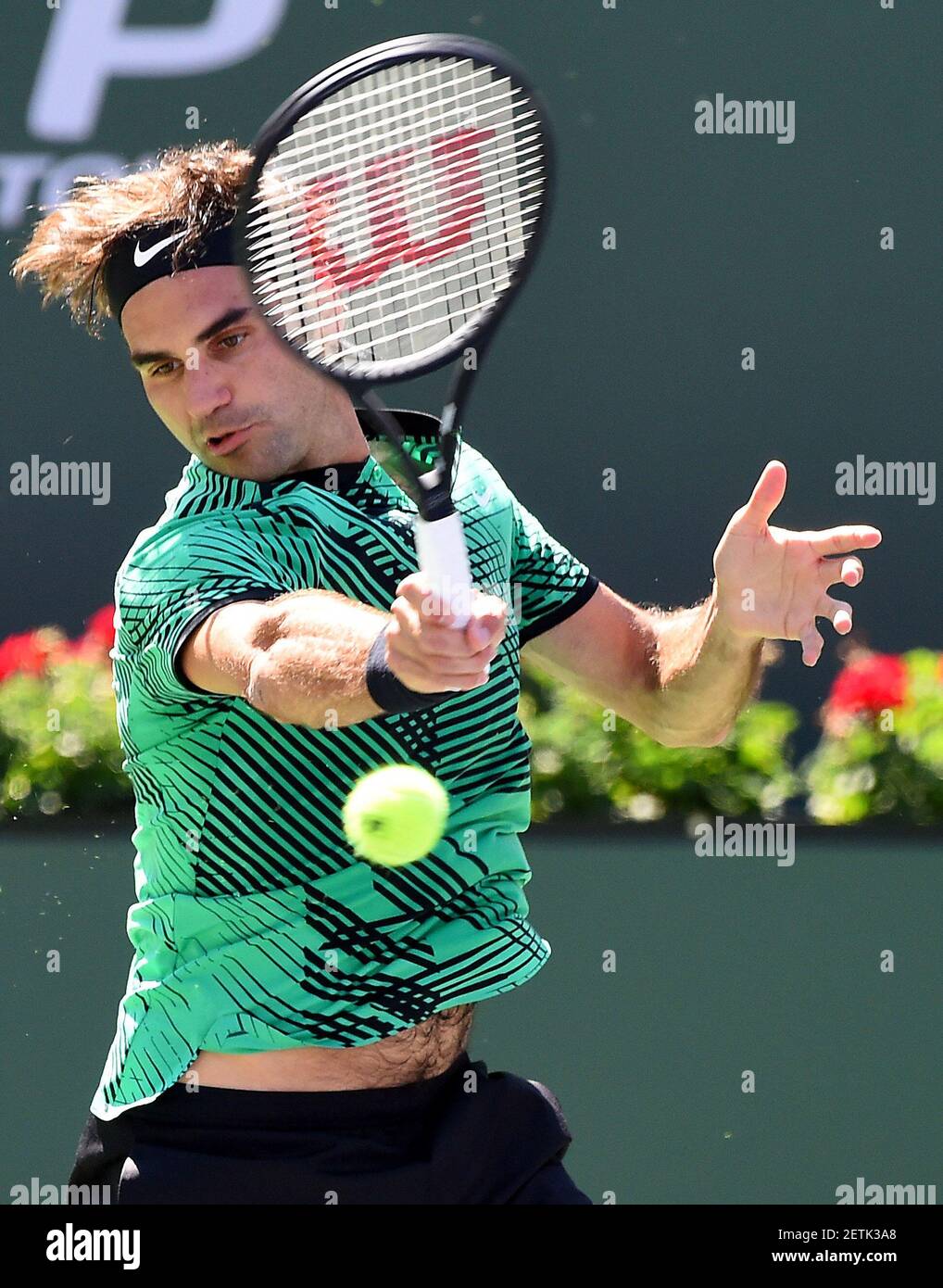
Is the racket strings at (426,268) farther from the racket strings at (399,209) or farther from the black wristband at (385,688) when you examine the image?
the black wristband at (385,688)

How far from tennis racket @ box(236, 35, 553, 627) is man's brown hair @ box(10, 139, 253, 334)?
195 millimetres

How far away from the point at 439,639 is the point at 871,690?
2.86 m

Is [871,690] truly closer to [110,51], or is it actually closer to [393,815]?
[393,815]

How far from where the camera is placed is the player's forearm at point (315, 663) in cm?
198

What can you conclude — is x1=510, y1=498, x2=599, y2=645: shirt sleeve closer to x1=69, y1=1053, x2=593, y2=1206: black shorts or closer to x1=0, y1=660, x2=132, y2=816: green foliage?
x1=69, y1=1053, x2=593, y2=1206: black shorts

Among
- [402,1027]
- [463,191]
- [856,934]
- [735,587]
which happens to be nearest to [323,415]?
[463,191]

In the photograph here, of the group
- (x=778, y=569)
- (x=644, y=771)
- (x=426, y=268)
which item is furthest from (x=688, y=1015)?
(x=426, y=268)

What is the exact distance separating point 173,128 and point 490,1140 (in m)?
4.37

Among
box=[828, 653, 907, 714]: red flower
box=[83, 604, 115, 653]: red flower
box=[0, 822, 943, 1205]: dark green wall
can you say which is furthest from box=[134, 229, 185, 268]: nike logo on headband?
box=[828, 653, 907, 714]: red flower

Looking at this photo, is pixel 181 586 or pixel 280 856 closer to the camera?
pixel 181 586

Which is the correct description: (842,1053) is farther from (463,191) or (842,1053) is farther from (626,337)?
(626,337)

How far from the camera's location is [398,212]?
7.91ft

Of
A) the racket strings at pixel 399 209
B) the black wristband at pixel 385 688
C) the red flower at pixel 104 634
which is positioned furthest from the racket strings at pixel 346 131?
the red flower at pixel 104 634
